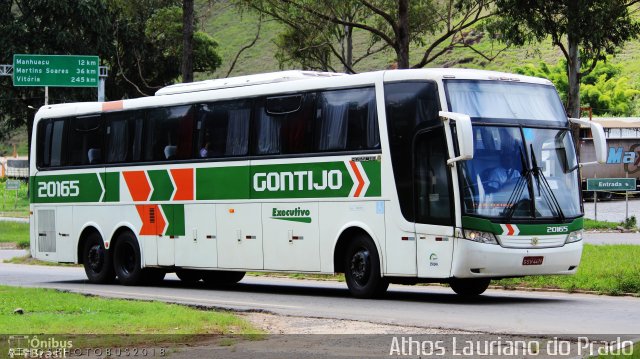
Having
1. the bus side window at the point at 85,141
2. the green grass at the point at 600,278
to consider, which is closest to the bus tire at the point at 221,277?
the bus side window at the point at 85,141

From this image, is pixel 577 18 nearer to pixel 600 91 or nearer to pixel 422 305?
pixel 422 305

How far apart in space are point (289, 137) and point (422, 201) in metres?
3.20

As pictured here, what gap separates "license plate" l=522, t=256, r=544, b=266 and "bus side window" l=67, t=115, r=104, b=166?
33.7ft

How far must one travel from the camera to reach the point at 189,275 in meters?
24.2

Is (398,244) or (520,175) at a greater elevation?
(520,175)

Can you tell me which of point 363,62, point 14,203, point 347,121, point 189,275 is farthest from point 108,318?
point 363,62

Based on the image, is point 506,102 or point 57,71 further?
point 57,71

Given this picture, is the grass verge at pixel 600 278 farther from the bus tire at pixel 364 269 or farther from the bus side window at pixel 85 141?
the bus side window at pixel 85 141

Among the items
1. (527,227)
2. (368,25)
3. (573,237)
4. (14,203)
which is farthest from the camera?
(14,203)

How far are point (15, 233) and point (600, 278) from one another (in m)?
34.1

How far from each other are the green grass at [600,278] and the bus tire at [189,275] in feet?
20.0

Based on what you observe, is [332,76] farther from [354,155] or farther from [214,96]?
[214,96]

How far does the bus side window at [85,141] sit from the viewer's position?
24484 millimetres

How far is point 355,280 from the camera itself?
62.0 ft
